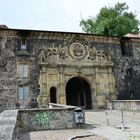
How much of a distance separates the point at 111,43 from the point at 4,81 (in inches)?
448

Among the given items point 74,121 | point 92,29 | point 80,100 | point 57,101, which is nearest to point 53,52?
point 57,101

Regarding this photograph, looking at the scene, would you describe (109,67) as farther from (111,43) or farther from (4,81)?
(4,81)

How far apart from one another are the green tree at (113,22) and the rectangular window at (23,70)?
18.3m

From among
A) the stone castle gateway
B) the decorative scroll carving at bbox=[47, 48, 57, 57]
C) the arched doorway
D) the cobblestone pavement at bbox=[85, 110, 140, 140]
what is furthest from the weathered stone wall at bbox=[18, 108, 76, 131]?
the arched doorway

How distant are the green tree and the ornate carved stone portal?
542 inches

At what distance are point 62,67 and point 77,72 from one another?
1589 mm

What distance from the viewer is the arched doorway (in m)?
23.4

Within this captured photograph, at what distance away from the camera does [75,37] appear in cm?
2267

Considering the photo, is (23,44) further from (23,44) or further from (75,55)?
(75,55)

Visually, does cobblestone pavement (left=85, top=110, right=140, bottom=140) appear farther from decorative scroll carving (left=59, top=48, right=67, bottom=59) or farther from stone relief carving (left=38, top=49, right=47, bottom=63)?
decorative scroll carving (left=59, top=48, right=67, bottom=59)

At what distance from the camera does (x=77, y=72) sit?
22062 millimetres

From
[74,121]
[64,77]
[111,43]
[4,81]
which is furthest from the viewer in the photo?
[111,43]

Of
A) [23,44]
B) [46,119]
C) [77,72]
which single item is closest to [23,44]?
[23,44]

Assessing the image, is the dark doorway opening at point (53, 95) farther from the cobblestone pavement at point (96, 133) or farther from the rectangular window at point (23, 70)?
the cobblestone pavement at point (96, 133)
